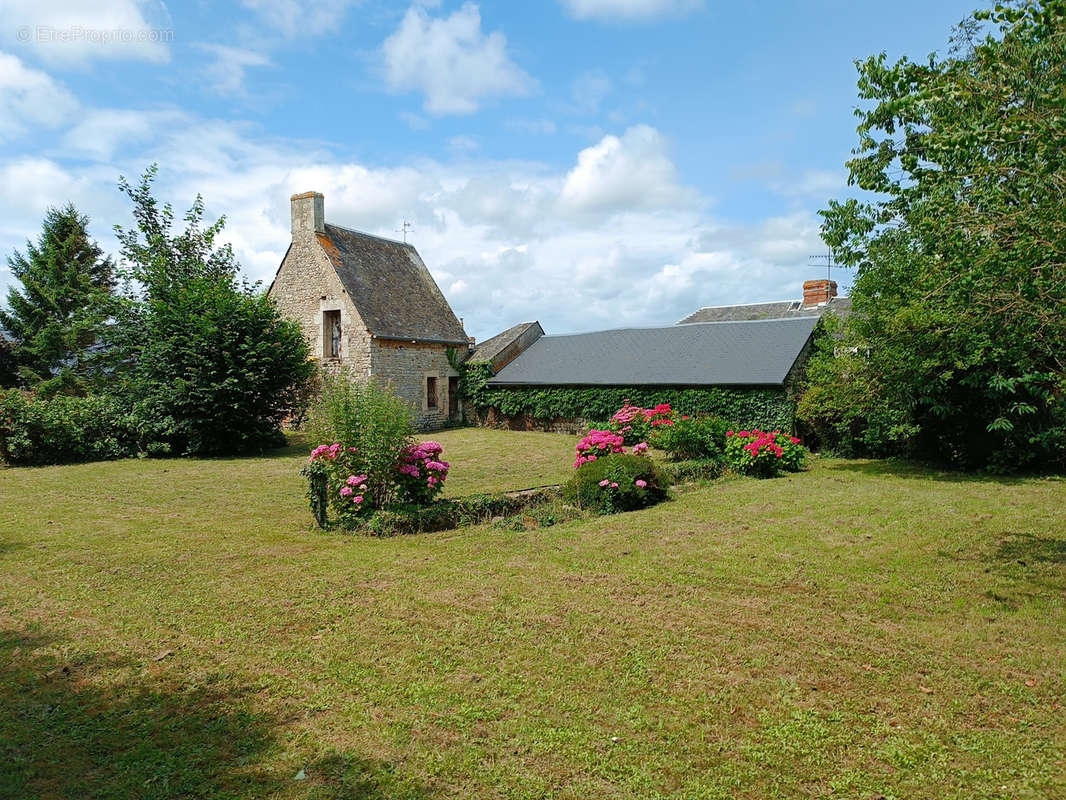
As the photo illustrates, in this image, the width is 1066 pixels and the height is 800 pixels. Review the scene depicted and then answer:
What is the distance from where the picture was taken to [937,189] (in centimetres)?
623

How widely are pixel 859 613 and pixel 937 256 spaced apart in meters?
4.57

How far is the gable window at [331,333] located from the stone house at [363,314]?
33 mm

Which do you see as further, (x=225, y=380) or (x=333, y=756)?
(x=225, y=380)

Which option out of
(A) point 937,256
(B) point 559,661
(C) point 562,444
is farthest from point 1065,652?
(C) point 562,444

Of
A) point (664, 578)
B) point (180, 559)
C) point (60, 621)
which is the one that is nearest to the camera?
point (60, 621)

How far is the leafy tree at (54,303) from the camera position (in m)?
27.3

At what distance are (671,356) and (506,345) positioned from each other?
21.7 feet

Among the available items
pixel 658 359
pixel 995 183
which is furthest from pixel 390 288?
pixel 995 183

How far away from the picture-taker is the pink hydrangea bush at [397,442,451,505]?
851cm

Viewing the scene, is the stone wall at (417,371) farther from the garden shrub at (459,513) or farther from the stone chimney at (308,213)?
the garden shrub at (459,513)

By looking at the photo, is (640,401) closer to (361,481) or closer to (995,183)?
(361,481)

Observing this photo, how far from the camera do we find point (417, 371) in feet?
74.1

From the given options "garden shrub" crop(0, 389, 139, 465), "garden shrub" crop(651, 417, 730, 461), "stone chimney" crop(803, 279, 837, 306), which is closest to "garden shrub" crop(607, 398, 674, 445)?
"garden shrub" crop(651, 417, 730, 461)

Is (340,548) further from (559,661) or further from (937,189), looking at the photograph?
(937,189)
